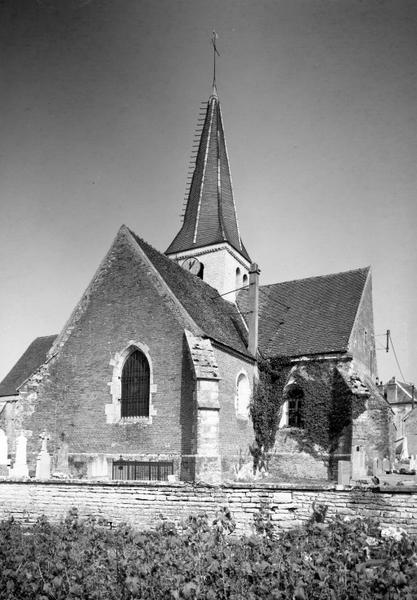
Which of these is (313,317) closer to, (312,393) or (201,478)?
(312,393)

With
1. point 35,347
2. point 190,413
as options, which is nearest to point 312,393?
point 190,413

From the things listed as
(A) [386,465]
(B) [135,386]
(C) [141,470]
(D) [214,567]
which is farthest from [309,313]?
(D) [214,567]

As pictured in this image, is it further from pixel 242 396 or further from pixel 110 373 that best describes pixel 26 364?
pixel 242 396

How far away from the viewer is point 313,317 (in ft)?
85.4

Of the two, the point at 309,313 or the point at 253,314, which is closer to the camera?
the point at 253,314

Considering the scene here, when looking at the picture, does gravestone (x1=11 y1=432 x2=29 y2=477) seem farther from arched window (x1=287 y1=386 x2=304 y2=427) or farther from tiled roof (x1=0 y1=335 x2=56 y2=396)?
tiled roof (x1=0 y1=335 x2=56 y2=396)

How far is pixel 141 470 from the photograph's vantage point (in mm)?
19203

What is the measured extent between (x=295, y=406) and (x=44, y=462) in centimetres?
1102

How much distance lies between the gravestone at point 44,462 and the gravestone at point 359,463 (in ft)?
38.7

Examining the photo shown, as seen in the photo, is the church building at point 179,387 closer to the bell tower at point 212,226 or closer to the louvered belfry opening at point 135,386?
the louvered belfry opening at point 135,386

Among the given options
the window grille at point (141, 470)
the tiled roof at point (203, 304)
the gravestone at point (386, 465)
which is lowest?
the gravestone at point (386, 465)

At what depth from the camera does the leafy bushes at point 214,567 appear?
5766mm

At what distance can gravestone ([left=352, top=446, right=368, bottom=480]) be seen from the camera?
67.9ft

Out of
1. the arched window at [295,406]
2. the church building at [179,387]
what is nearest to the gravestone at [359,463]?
the church building at [179,387]
